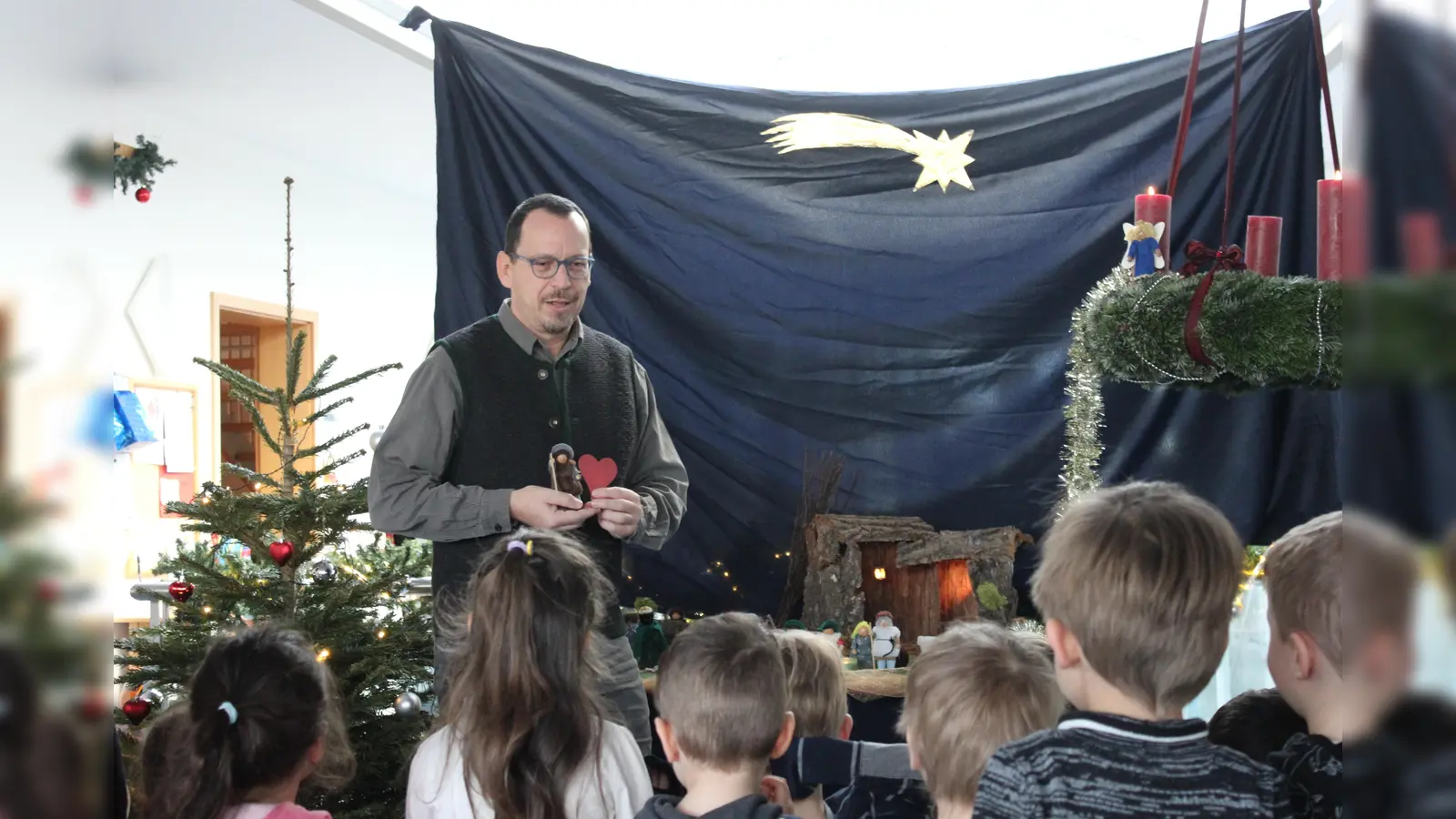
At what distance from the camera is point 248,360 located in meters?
6.61

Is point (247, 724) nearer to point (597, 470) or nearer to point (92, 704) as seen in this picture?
point (597, 470)

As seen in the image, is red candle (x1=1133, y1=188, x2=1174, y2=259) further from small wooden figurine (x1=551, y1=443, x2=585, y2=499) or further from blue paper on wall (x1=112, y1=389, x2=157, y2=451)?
blue paper on wall (x1=112, y1=389, x2=157, y2=451)

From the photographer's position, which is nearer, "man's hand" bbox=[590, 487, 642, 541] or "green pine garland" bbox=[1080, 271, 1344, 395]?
"green pine garland" bbox=[1080, 271, 1344, 395]

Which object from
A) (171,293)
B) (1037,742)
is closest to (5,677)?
(1037,742)

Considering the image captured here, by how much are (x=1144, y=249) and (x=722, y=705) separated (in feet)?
3.87

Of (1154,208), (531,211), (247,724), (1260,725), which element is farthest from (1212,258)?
(247,724)

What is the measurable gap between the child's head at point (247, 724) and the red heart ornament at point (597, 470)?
686 mm

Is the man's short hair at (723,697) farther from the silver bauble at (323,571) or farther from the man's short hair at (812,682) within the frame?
the silver bauble at (323,571)

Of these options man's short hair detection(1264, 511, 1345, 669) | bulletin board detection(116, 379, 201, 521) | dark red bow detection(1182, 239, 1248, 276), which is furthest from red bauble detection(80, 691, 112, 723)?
bulletin board detection(116, 379, 201, 521)

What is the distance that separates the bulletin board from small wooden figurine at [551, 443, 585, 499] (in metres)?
3.26

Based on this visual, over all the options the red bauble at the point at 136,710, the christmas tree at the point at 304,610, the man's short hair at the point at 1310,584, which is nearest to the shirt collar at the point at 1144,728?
the man's short hair at the point at 1310,584

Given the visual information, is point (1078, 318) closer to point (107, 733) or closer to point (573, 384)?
point (573, 384)

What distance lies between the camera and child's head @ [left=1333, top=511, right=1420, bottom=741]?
0.20m

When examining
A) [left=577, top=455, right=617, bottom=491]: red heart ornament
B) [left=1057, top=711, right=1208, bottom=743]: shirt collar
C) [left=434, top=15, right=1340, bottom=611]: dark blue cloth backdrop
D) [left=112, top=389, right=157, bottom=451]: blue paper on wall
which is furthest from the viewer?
[left=112, top=389, right=157, bottom=451]: blue paper on wall
